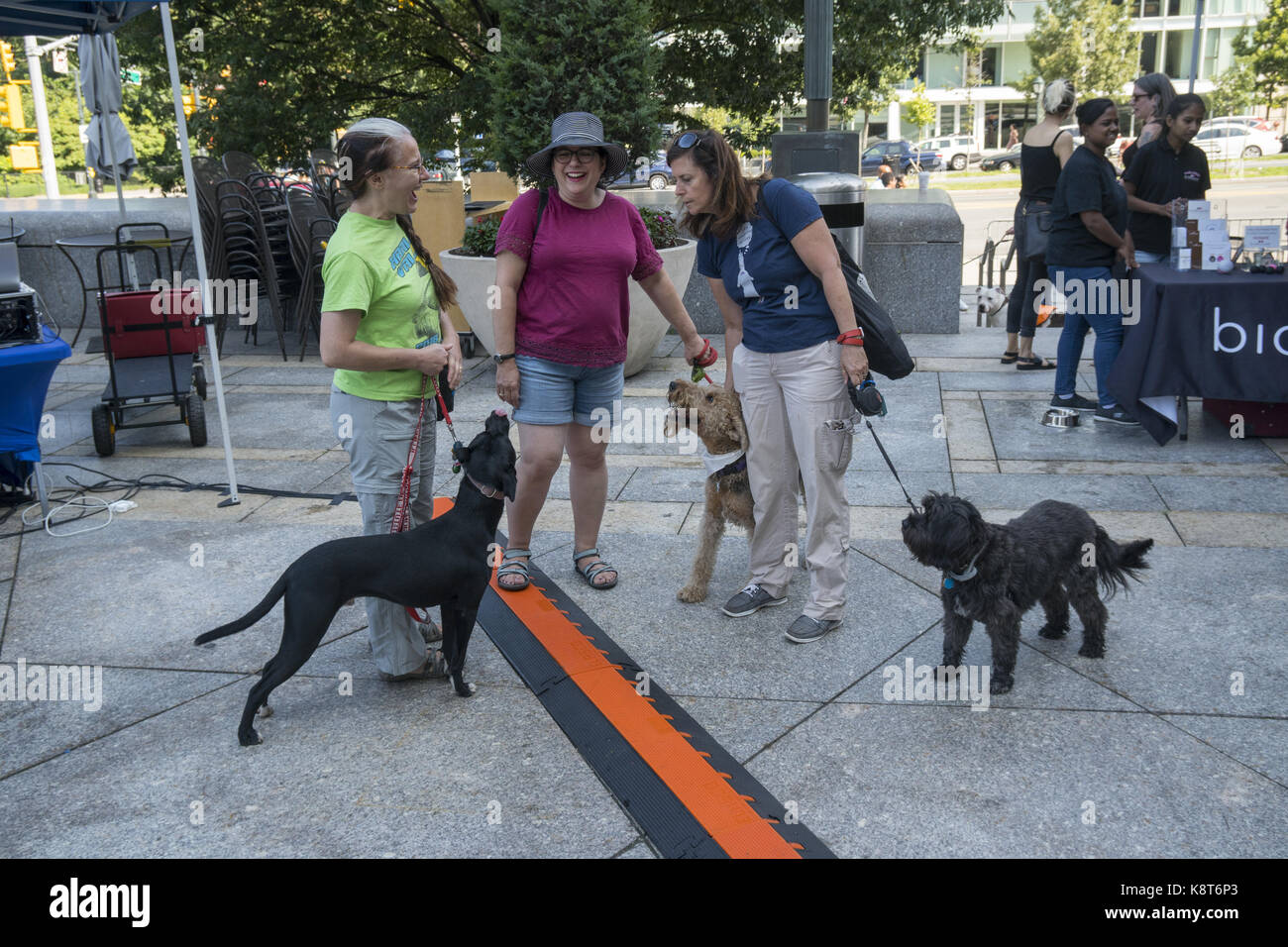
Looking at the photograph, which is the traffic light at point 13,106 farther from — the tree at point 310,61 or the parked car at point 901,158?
the parked car at point 901,158

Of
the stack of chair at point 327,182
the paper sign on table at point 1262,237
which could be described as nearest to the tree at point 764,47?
the stack of chair at point 327,182

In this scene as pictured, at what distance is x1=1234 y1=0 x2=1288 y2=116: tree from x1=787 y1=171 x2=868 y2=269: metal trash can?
97.0 ft

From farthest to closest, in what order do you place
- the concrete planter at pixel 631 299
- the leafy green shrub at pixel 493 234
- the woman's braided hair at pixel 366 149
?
the leafy green shrub at pixel 493 234 < the concrete planter at pixel 631 299 < the woman's braided hair at pixel 366 149

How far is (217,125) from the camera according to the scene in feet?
41.2

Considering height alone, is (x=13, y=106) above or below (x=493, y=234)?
above

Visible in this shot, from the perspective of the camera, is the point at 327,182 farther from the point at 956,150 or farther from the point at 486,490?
the point at 956,150

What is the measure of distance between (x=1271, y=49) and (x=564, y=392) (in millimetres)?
35652

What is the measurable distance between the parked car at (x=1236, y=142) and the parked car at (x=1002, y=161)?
657 cm

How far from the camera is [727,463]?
457cm

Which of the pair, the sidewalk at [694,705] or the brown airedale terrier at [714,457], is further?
the brown airedale terrier at [714,457]

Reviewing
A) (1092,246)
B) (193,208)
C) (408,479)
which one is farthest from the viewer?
(1092,246)

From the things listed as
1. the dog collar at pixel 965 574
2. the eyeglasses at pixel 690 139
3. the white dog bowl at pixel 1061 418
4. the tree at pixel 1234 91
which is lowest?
the white dog bowl at pixel 1061 418

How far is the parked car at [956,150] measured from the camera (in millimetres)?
45906

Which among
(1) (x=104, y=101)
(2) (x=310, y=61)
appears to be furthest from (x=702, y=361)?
(2) (x=310, y=61)
